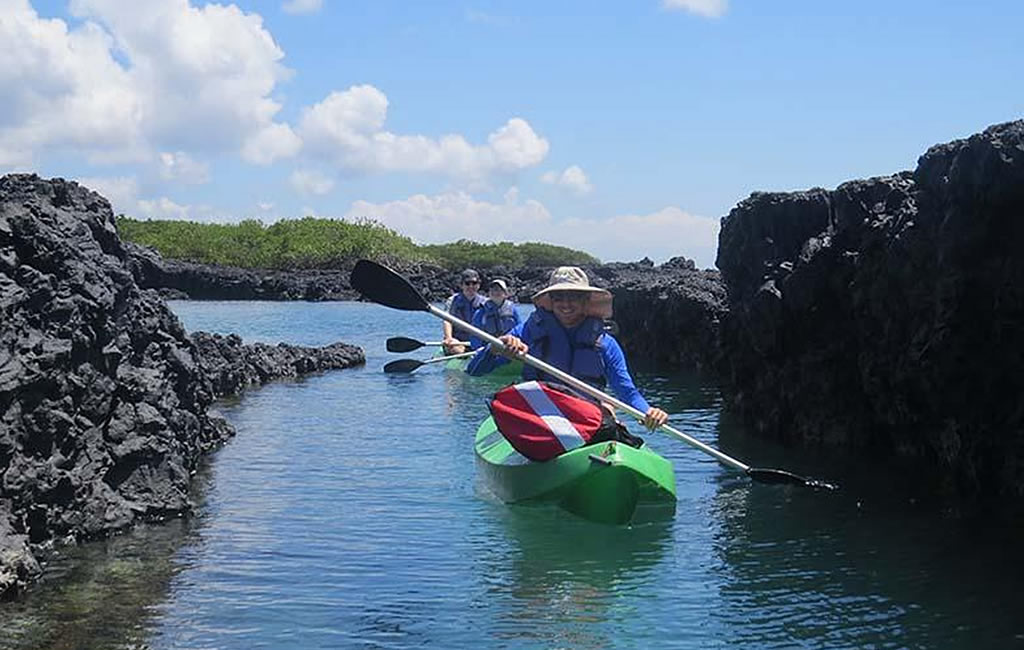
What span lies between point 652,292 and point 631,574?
77.0ft

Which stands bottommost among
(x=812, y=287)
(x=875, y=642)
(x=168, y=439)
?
(x=875, y=642)

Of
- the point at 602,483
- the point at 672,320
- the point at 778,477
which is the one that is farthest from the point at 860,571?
the point at 672,320

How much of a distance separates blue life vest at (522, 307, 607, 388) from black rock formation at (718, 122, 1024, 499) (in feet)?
10.8

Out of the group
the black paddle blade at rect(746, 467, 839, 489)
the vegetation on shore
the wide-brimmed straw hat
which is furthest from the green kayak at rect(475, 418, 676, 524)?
the vegetation on shore

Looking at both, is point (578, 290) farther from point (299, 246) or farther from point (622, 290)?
point (299, 246)

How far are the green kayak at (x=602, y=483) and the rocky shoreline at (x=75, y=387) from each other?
3366 millimetres

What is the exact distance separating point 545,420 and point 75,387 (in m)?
4.18

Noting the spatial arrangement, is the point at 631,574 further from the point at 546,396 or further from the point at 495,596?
the point at 546,396

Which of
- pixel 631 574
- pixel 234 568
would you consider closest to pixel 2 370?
pixel 234 568

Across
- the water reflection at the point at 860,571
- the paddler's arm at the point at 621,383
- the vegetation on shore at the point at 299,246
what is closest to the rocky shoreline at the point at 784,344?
the water reflection at the point at 860,571

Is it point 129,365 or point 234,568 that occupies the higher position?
point 129,365

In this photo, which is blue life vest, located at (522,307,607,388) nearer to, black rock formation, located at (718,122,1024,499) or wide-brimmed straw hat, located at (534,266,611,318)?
wide-brimmed straw hat, located at (534,266,611,318)

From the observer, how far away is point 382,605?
9266 millimetres

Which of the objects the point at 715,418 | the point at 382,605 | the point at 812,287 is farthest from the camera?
the point at 715,418
